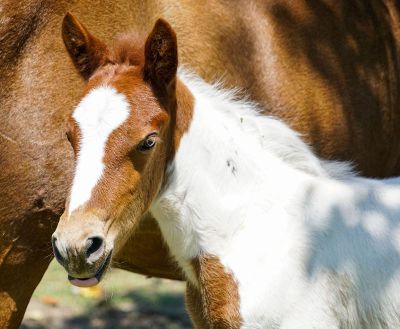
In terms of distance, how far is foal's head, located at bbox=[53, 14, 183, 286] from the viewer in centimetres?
325

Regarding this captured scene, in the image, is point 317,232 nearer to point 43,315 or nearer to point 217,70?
point 217,70

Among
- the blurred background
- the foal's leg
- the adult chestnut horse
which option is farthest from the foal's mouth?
the blurred background

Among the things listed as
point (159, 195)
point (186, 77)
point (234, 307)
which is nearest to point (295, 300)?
point (234, 307)

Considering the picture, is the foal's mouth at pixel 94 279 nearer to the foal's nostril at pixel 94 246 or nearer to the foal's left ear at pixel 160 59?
the foal's nostril at pixel 94 246

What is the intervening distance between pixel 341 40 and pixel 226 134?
5.07ft

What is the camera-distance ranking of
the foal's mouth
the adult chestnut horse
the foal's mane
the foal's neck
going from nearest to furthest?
the foal's mouth, the foal's neck, the foal's mane, the adult chestnut horse

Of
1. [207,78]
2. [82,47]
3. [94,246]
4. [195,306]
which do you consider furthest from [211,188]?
[207,78]

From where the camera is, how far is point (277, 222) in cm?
369

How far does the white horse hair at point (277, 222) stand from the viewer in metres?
3.52

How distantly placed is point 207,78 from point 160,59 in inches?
37.4

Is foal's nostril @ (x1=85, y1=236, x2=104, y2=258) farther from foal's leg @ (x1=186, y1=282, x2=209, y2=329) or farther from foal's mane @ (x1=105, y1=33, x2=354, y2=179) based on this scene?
foal's mane @ (x1=105, y1=33, x2=354, y2=179)

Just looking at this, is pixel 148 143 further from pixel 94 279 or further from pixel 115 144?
pixel 94 279

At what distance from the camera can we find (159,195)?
3.69 m

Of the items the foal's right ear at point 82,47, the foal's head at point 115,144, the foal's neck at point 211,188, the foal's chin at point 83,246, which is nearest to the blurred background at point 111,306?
the foal's neck at point 211,188
